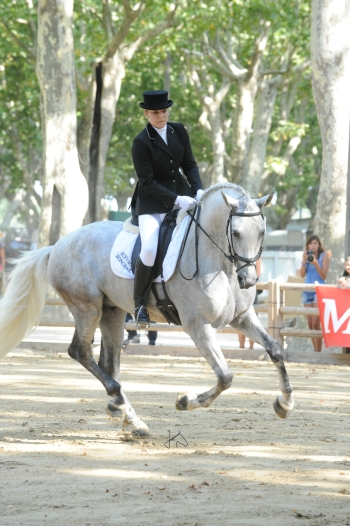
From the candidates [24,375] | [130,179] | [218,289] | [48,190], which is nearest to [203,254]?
[218,289]

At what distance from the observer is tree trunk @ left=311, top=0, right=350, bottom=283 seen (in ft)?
52.9

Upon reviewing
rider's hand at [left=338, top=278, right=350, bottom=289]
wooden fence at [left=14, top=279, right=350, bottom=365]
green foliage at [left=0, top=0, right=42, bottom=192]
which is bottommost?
wooden fence at [left=14, top=279, right=350, bottom=365]

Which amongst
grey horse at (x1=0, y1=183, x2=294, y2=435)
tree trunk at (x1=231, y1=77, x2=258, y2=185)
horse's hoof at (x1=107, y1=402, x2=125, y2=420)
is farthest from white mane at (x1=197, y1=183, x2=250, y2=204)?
tree trunk at (x1=231, y1=77, x2=258, y2=185)

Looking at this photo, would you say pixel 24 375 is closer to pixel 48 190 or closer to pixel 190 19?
pixel 48 190

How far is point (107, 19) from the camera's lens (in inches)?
1016

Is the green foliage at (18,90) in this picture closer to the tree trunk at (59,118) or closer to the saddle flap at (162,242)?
A: the tree trunk at (59,118)

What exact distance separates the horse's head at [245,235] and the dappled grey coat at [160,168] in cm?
90

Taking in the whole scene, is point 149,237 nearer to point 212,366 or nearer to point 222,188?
point 222,188

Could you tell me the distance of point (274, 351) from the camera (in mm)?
7508

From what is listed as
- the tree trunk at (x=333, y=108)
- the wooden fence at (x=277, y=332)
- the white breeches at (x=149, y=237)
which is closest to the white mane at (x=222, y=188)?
the white breeches at (x=149, y=237)

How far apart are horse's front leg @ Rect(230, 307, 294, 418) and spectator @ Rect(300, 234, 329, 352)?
7.85m

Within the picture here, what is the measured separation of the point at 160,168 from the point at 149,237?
721 millimetres

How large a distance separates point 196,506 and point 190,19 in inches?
926

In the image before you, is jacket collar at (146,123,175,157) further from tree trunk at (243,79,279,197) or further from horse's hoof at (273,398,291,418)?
tree trunk at (243,79,279,197)
